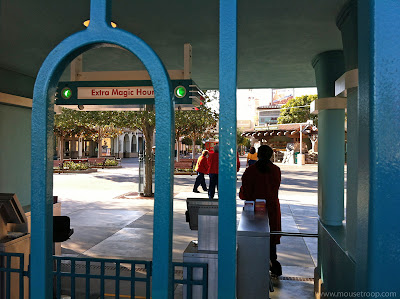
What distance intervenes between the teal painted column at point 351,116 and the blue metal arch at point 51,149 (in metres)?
2.02

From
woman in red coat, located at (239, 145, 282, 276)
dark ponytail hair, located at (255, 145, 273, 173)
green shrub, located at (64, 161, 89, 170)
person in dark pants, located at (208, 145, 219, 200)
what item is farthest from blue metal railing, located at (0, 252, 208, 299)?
green shrub, located at (64, 161, 89, 170)

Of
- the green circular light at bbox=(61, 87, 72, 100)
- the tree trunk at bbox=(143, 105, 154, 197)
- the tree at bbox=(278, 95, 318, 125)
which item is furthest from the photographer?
the tree at bbox=(278, 95, 318, 125)

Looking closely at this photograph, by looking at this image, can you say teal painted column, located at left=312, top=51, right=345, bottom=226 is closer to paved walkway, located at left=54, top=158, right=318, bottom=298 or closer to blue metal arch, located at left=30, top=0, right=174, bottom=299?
paved walkway, located at left=54, top=158, right=318, bottom=298

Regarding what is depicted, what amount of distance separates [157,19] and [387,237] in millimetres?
3268

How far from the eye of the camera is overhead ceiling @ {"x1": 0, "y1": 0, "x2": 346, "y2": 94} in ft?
12.0

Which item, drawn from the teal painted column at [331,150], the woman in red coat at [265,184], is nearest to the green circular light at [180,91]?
the woman in red coat at [265,184]

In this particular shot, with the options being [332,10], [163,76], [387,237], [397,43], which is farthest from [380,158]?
[332,10]

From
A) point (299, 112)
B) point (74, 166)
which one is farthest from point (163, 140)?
point (299, 112)

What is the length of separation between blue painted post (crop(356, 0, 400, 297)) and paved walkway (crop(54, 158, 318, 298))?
3.20 meters

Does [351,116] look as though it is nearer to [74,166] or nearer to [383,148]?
[383,148]

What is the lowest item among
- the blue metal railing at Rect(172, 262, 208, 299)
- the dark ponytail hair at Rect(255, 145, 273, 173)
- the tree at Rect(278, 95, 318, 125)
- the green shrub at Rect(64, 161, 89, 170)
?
the green shrub at Rect(64, 161, 89, 170)

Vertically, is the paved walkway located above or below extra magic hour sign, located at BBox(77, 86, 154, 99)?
below

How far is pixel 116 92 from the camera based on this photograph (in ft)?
15.3

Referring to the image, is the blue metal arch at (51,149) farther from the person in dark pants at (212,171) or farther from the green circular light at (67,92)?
the person in dark pants at (212,171)
